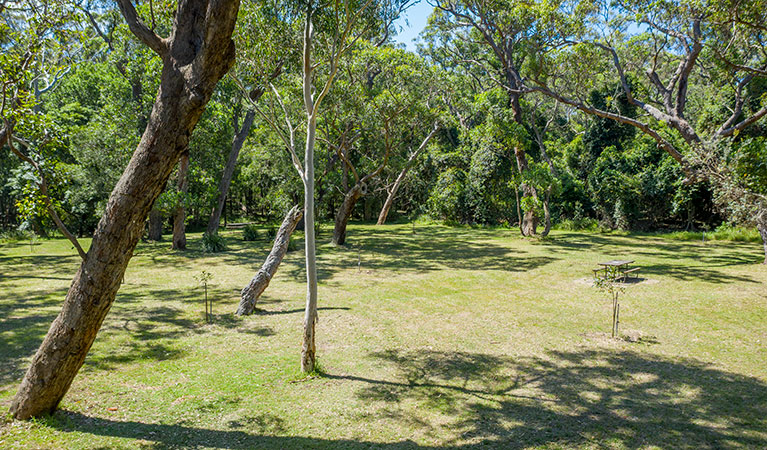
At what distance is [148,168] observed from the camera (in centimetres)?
434

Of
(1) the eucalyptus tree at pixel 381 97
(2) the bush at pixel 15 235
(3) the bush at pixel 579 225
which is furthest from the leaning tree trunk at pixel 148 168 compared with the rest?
(3) the bush at pixel 579 225

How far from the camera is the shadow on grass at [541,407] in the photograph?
4742 mm

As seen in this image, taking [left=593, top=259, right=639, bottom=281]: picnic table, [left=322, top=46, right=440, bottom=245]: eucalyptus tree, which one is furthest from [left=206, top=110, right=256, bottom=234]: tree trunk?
[left=593, top=259, right=639, bottom=281]: picnic table

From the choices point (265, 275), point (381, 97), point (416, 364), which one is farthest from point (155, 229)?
point (416, 364)

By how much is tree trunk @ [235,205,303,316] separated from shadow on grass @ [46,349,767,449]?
363cm

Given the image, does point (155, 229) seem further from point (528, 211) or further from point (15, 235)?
point (528, 211)

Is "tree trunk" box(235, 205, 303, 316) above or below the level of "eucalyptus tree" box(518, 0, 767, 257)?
below

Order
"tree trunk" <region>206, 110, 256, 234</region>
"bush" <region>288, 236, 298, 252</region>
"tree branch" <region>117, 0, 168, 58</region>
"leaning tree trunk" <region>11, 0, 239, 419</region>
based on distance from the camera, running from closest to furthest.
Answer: "leaning tree trunk" <region>11, 0, 239, 419</region>, "tree branch" <region>117, 0, 168, 58</region>, "bush" <region>288, 236, 298, 252</region>, "tree trunk" <region>206, 110, 256, 234</region>

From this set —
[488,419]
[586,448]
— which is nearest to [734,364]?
[586,448]

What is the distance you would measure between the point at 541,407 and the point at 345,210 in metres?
15.7

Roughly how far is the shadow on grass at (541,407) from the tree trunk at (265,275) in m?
3.63

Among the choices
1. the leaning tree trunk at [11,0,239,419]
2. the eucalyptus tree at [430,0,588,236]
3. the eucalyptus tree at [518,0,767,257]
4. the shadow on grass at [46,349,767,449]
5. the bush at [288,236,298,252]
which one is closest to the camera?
the leaning tree trunk at [11,0,239,419]

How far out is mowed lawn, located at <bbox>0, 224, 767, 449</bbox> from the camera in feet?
16.1

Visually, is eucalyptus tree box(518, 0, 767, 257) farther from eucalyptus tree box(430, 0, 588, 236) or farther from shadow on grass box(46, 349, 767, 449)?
shadow on grass box(46, 349, 767, 449)
